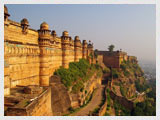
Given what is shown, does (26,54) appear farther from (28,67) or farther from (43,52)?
(43,52)

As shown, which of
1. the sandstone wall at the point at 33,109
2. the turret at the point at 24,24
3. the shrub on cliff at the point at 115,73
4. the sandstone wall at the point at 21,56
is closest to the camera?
the sandstone wall at the point at 33,109

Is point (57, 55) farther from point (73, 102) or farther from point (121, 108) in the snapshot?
point (121, 108)

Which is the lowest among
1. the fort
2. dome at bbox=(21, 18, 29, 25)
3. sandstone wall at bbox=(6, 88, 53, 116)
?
sandstone wall at bbox=(6, 88, 53, 116)

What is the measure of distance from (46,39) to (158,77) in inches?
490

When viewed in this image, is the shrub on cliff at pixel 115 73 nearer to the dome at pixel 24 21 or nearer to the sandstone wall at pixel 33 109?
the dome at pixel 24 21

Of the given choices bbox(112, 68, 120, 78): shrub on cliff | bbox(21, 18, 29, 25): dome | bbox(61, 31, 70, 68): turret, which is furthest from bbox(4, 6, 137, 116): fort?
bbox(112, 68, 120, 78): shrub on cliff

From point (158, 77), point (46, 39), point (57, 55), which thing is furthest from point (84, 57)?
point (158, 77)

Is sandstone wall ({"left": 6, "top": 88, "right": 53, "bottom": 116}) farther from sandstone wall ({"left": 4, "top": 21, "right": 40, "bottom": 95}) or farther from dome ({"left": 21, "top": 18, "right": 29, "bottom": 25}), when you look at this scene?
dome ({"left": 21, "top": 18, "right": 29, "bottom": 25})

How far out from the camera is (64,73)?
2259 cm

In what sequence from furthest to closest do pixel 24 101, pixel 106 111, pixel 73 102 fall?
pixel 106 111, pixel 73 102, pixel 24 101

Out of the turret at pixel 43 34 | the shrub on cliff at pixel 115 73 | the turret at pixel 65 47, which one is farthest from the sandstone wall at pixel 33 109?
the shrub on cliff at pixel 115 73

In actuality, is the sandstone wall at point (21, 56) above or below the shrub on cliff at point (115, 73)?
above

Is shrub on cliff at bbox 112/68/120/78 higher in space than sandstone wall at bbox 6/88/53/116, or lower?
lower

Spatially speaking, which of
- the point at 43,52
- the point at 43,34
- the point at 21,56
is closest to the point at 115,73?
the point at 43,52
